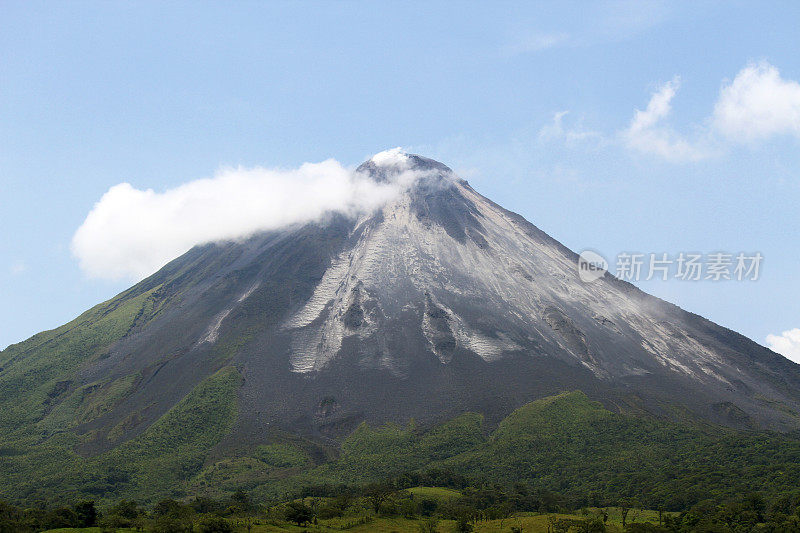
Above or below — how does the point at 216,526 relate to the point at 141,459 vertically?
above

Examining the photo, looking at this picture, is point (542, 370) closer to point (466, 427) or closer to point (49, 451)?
point (466, 427)

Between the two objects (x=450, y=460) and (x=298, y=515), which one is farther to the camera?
(x=450, y=460)

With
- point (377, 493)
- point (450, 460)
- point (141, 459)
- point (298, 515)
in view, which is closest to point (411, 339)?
point (450, 460)

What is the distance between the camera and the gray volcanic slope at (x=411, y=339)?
11181 centimetres

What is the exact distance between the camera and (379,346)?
124875 mm

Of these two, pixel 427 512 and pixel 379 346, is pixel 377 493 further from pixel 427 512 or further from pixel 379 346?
pixel 379 346

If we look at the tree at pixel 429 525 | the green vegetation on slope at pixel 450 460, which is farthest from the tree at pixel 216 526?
the green vegetation on slope at pixel 450 460

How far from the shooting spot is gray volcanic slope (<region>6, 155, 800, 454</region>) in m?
112

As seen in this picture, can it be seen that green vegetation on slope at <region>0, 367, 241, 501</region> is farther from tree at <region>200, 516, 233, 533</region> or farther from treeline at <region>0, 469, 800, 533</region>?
tree at <region>200, 516, 233, 533</region>

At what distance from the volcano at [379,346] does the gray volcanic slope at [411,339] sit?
1.26ft

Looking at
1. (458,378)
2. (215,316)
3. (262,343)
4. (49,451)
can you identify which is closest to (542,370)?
(458,378)

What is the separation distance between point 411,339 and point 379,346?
632 centimetres

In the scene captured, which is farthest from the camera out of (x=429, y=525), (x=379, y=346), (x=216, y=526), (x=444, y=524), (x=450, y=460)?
(x=379, y=346)

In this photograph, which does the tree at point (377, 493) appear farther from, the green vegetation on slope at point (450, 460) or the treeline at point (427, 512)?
the green vegetation on slope at point (450, 460)
